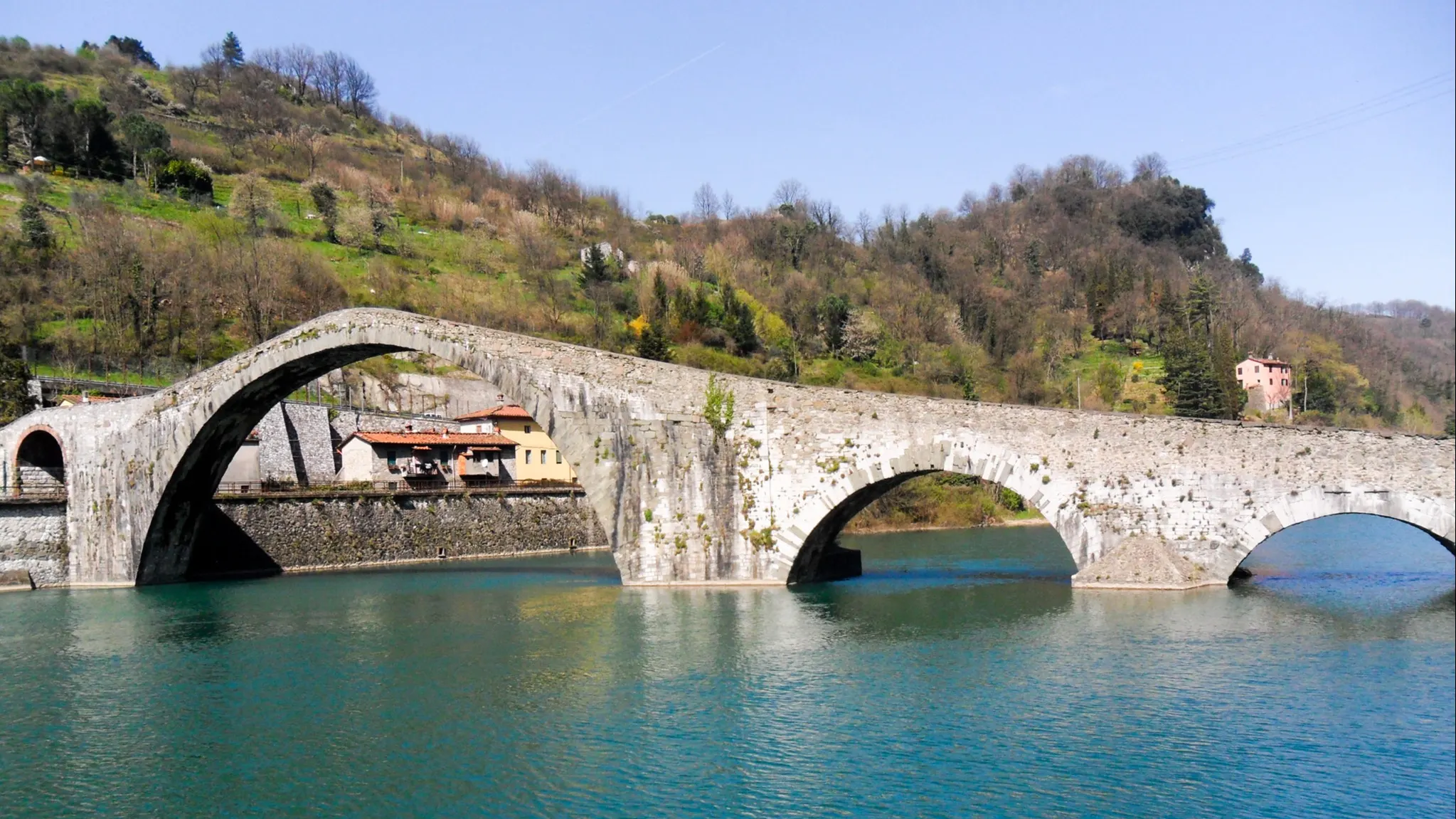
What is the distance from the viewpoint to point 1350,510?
A: 21.1 meters

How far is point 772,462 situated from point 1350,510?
11.4m

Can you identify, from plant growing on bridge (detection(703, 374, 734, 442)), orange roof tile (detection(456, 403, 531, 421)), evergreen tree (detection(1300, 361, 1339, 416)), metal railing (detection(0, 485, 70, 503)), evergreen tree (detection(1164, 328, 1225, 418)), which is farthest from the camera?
evergreen tree (detection(1300, 361, 1339, 416))

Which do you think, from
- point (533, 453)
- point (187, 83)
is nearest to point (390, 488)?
point (533, 453)

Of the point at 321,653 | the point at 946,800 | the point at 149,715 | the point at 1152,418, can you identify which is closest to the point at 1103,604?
the point at 1152,418

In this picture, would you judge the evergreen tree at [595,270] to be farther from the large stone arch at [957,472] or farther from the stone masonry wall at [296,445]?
the large stone arch at [957,472]

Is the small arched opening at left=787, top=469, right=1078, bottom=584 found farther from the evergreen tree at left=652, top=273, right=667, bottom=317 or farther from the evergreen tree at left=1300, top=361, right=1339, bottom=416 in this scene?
the evergreen tree at left=652, top=273, right=667, bottom=317

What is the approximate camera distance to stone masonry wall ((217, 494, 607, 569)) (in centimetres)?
3647

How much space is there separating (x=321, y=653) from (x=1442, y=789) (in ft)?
57.3

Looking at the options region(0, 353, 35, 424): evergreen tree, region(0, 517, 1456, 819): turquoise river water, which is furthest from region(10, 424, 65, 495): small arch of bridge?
region(0, 517, 1456, 819): turquoise river water

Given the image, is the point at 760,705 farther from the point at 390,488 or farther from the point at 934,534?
the point at 934,534

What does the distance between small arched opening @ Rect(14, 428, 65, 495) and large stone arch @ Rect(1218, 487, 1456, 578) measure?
3110 cm

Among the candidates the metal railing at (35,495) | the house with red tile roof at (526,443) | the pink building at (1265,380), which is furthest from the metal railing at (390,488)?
the pink building at (1265,380)

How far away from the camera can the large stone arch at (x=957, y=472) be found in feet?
77.1

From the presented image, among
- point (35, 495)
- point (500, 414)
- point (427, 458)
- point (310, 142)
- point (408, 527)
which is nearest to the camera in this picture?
point (35, 495)
